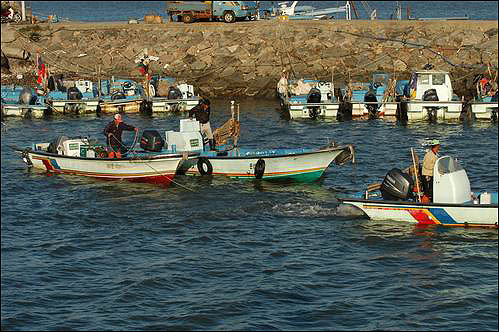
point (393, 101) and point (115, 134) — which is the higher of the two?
point (393, 101)

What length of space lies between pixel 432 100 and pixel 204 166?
1847 centimetres

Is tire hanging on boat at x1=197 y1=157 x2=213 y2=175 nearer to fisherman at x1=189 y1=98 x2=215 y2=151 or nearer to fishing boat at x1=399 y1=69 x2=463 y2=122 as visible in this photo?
fisherman at x1=189 y1=98 x2=215 y2=151

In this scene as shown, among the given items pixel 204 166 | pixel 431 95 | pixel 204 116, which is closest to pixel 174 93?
pixel 431 95

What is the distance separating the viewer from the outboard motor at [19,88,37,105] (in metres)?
57.0

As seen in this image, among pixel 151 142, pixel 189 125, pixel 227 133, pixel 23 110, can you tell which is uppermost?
pixel 23 110

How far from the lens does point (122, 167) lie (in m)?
38.6

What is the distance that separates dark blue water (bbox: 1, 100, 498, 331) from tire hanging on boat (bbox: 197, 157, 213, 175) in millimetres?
318

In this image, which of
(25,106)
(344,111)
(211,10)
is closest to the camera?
(344,111)

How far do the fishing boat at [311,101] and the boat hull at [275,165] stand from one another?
16.5 metres

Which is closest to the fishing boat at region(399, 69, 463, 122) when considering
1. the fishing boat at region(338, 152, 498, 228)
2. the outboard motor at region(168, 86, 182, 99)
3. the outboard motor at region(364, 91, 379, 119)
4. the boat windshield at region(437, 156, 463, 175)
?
the outboard motor at region(364, 91, 379, 119)

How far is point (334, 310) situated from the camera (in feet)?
82.0

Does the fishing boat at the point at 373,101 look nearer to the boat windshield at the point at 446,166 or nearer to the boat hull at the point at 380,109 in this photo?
the boat hull at the point at 380,109

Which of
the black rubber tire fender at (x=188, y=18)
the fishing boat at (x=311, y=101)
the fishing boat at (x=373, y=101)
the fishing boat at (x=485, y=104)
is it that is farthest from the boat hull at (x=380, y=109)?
the black rubber tire fender at (x=188, y=18)

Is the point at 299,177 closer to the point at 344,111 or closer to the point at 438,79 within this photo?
the point at 438,79
